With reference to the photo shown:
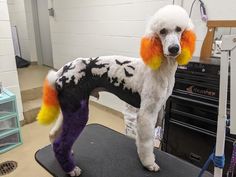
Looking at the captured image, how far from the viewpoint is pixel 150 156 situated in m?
1.12

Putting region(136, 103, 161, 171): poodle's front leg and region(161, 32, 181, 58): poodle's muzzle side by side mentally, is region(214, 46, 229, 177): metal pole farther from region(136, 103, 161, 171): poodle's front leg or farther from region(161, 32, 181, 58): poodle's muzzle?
region(136, 103, 161, 171): poodle's front leg

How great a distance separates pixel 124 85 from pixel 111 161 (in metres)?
0.50

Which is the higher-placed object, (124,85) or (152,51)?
(152,51)

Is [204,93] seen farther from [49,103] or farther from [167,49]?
[49,103]

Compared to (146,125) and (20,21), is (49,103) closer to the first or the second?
(146,125)

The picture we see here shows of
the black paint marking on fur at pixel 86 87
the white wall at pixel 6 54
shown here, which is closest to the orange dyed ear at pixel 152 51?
the black paint marking on fur at pixel 86 87

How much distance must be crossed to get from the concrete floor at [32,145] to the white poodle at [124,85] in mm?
944

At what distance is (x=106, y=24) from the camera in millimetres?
2732

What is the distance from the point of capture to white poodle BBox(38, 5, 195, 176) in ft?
2.97

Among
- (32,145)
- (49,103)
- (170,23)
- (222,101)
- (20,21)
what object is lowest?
(32,145)

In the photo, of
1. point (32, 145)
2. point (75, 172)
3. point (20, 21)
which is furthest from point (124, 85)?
point (20, 21)

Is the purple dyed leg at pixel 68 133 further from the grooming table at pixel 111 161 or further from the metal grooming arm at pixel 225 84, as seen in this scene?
the metal grooming arm at pixel 225 84

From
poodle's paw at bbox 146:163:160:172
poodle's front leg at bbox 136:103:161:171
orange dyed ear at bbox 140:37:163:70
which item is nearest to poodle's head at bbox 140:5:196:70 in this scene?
orange dyed ear at bbox 140:37:163:70

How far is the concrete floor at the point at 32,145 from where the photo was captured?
189 cm
